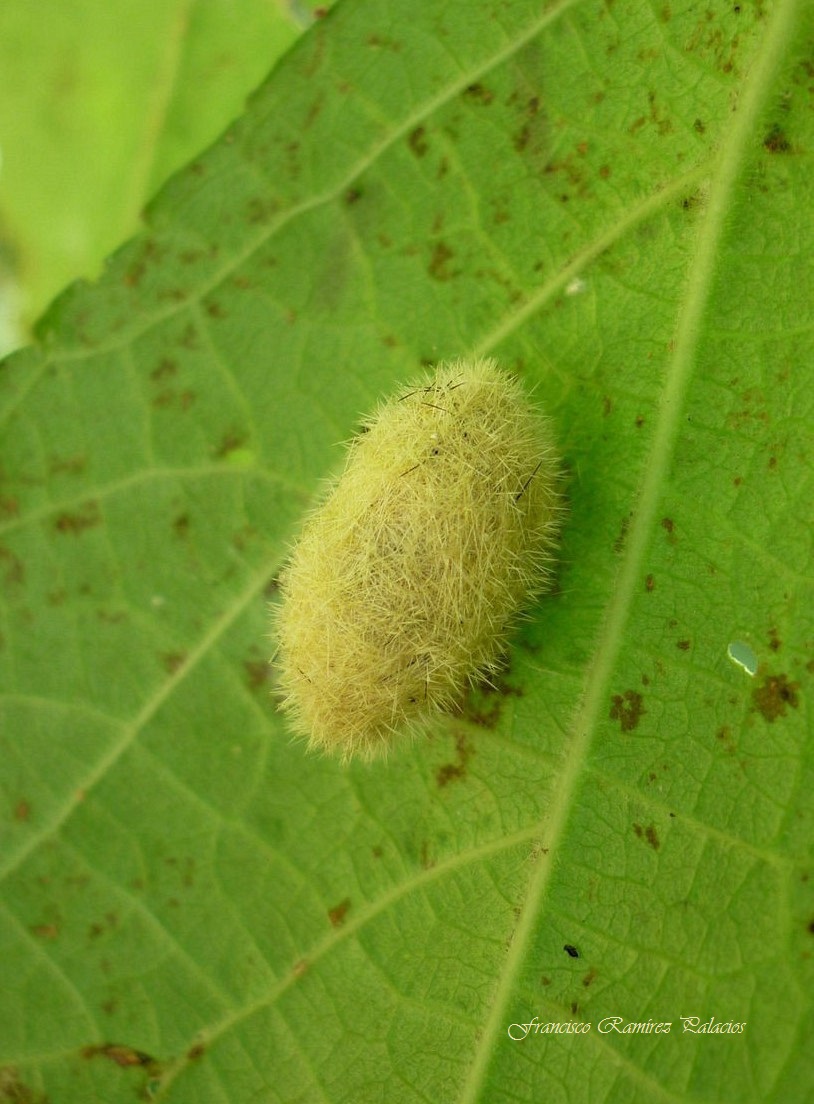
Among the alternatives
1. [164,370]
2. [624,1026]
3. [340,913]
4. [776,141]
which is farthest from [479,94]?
[624,1026]

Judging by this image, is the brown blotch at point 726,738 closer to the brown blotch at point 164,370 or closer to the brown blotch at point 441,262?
the brown blotch at point 441,262

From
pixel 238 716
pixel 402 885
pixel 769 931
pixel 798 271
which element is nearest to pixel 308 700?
pixel 238 716

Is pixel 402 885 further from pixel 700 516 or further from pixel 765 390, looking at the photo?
pixel 765 390

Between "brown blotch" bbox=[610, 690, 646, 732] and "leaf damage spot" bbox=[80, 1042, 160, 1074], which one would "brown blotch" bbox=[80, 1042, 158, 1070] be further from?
"brown blotch" bbox=[610, 690, 646, 732]

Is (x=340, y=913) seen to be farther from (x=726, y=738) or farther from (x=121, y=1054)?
(x=726, y=738)

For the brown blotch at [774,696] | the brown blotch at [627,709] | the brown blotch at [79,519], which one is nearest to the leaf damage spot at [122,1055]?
the brown blotch at [79,519]

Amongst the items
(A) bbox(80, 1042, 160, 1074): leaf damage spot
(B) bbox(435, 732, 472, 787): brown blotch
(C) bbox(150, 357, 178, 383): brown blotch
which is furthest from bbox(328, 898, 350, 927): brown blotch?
(C) bbox(150, 357, 178, 383): brown blotch
